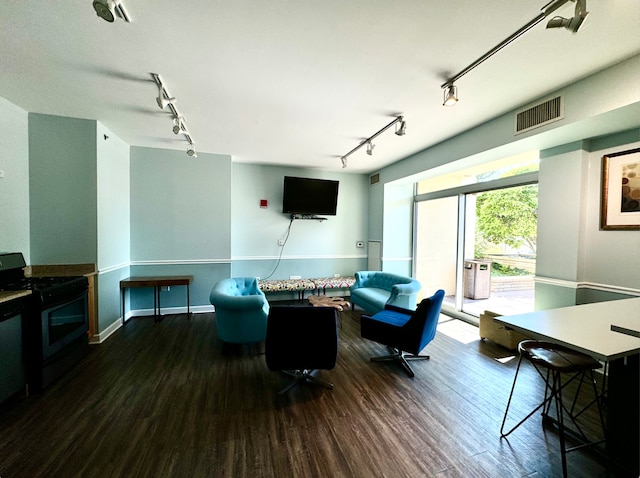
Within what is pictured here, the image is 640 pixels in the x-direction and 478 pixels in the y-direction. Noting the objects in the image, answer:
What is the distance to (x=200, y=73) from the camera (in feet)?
7.34

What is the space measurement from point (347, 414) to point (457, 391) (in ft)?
3.71

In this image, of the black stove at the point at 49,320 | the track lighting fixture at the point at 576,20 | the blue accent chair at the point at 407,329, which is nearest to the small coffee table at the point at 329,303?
the blue accent chair at the point at 407,329

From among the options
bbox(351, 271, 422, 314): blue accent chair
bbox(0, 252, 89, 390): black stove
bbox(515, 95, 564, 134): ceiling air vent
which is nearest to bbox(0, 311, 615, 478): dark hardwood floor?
bbox(0, 252, 89, 390): black stove

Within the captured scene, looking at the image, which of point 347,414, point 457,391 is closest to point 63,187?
point 347,414

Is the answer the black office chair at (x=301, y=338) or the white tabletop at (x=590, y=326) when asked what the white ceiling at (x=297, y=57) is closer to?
the white tabletop at (x=590, y=326)

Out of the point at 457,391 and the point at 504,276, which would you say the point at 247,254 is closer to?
the point at 457,391

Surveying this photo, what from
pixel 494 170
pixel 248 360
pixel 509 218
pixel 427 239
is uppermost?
pixel 494 170

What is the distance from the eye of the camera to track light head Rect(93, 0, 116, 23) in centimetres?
141

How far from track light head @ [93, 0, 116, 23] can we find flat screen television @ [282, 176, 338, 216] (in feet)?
11.7

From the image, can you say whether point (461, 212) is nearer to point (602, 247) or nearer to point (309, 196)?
point (602, 247)

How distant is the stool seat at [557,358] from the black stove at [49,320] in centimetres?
402

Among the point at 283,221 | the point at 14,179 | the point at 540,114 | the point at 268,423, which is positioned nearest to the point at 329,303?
the point at 268,423

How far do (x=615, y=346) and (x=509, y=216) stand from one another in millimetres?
2899

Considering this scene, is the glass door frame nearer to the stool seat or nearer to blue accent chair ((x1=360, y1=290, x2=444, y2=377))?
blue accent chair ((x1=360, y1=290, x2=444, y2=377))
